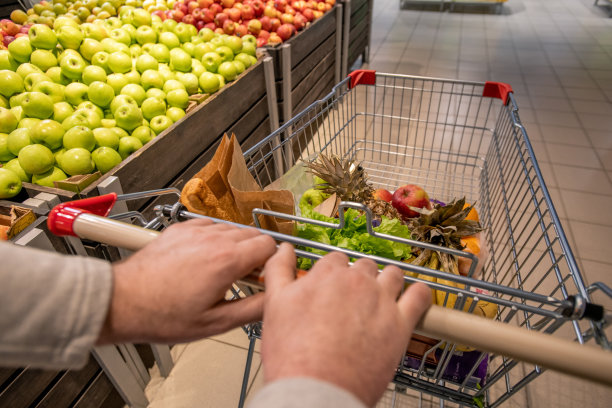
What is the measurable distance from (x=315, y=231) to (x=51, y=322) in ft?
2.37

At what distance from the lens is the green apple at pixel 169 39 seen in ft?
6.41

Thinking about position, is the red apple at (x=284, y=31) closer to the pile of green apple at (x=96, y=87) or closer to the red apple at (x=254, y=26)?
the red apple at (x=254, y=26)

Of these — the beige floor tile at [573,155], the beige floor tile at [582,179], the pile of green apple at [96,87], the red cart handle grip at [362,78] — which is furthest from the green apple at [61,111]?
the beige floor tile at [573,155]

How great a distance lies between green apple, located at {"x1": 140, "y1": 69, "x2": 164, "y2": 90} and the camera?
Answer: 1.69 meters

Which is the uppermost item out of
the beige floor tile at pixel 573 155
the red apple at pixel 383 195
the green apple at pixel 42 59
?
the green apple at pixel 42 59

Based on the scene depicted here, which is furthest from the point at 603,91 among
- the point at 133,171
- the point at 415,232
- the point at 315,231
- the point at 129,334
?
the point at 129,334

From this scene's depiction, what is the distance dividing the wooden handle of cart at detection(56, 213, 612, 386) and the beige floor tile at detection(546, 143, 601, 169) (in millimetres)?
3020

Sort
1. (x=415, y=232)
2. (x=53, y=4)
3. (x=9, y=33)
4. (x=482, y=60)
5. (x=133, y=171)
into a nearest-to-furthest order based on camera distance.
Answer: (x=415, y=232), (x=133, y=171), (x=9, y=33), (x=53, y=4), (x=482, y=60)

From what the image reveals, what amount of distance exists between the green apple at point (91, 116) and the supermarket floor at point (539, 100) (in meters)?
1.14

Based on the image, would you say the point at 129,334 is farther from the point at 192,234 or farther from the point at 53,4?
the point at 53,4

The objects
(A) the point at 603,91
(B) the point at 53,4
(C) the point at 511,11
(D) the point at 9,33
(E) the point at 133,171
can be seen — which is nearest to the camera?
(E) the point at 133,171

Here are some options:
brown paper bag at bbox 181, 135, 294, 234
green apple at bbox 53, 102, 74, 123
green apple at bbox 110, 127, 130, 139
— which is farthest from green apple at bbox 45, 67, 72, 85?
brown paper bag at bbox 181, 135, 294, 234

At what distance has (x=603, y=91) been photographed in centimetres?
397

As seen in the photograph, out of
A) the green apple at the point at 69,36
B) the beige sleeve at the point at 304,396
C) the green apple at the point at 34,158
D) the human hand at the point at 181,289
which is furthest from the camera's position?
the green apple at the point at 69,36
